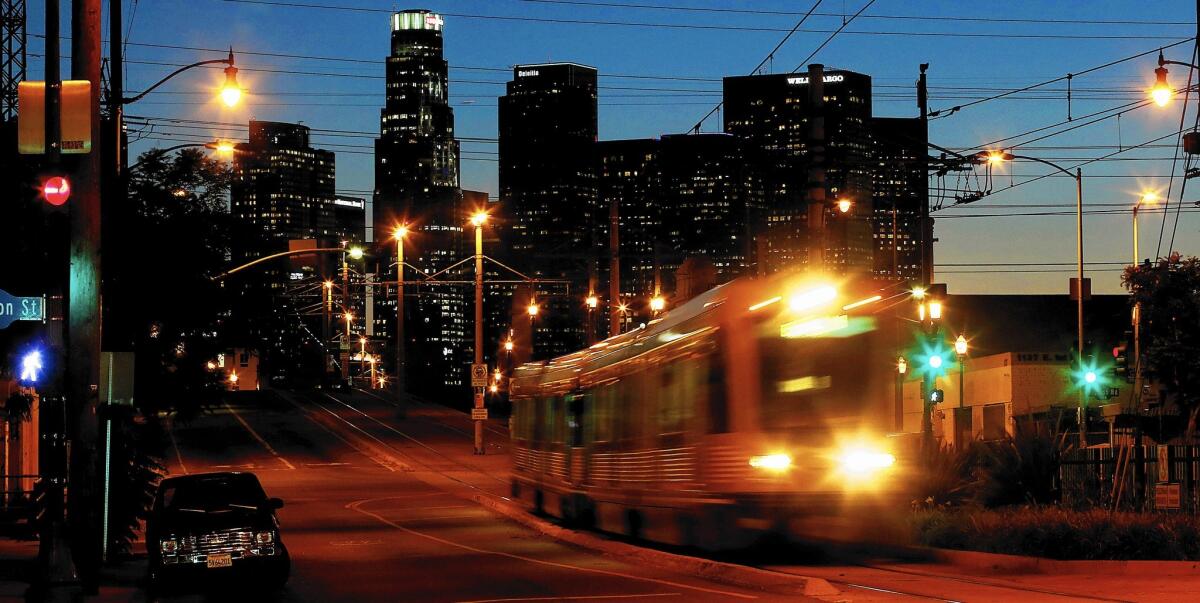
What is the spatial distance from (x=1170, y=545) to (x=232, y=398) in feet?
194

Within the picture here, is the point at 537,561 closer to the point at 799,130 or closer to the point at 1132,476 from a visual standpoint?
the point at 1132,476

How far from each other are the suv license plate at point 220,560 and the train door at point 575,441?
27.1 ft

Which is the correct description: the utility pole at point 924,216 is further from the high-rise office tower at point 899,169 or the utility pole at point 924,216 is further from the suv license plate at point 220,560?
the suv license plate at point 220,560

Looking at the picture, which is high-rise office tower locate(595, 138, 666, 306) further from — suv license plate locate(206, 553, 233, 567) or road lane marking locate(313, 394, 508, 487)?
suv license plate locate(206, 553, 233, 567)

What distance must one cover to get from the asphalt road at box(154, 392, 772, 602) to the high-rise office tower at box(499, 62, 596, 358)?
60.5 meters

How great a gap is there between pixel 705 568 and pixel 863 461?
262 centimetres

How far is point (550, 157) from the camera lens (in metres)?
140

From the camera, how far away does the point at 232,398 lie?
7175 cm

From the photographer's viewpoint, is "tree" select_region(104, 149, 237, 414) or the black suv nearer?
the black suv

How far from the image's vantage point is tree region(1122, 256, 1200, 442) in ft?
176

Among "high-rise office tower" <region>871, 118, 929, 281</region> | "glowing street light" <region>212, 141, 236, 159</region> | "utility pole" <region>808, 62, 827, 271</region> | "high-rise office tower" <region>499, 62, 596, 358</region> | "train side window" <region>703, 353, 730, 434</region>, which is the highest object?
"high-rise office tower" <region>499, 62, 596, 358</region>

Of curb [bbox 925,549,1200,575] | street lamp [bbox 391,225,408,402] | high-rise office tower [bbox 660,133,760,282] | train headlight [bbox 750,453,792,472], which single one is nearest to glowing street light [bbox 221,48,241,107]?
train headlight [bbox 750,453,792,472]

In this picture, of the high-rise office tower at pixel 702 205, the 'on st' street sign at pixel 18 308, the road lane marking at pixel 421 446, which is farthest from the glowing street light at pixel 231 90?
the high-rise office tower at pixel 702 205

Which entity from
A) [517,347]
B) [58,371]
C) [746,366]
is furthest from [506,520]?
[517,347]
